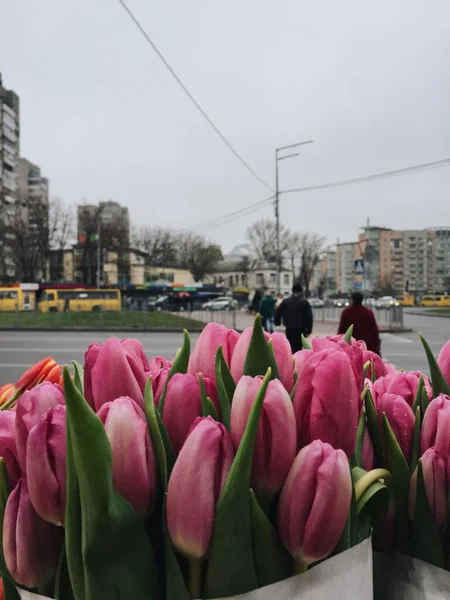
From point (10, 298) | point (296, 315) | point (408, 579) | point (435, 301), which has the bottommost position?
point (435, 301)

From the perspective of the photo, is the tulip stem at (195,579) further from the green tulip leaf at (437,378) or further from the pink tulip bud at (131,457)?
the green tulip leaf at (437,378)

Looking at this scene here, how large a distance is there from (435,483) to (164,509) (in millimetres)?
336

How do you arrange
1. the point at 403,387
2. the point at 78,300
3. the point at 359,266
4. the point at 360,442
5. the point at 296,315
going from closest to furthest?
the point at 360,442 < the point at 403,387 < the point at 296,315 < the point at 359,266 < the point at 78,300

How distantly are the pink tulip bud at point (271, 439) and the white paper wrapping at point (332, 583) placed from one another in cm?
9

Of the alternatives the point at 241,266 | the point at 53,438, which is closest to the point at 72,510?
the point at 53,438

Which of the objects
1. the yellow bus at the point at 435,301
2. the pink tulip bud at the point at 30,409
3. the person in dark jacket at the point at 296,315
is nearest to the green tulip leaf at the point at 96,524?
the pink tulip bud at the point at 30,409

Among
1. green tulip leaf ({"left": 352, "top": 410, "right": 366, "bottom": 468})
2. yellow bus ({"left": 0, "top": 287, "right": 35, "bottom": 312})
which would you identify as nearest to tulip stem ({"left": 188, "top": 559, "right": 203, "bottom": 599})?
green tulip leaf ({"left": 352, "top": 410, "right": 366, "bottom": 468})

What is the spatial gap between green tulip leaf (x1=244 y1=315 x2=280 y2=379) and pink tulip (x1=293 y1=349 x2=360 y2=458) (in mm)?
87

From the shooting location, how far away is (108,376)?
0.76 meters

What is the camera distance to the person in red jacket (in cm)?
746

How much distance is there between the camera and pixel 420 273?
13400 centimetres

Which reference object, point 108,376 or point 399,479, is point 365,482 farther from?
point 108,376

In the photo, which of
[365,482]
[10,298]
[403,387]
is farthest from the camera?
[10,298]

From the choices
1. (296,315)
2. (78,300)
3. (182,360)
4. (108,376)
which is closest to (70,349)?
(296,315)
